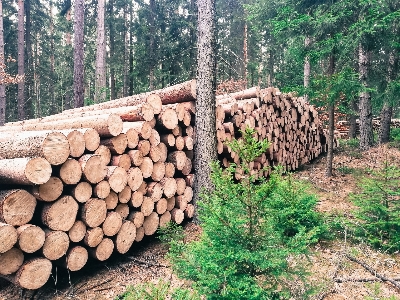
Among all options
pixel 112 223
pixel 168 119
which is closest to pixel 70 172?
pixel 112 223

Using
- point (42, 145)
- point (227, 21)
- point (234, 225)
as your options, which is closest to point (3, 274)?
point (42, 145)

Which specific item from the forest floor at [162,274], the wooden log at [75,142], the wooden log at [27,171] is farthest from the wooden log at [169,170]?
the wooden log at [27,171]

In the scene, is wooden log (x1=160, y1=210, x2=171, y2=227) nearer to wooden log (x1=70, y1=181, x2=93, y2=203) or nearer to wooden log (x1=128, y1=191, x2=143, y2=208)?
wooden log (x1=128, y1=191, x2=143, y2=208)

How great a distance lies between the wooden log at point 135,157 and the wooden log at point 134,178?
103 mm

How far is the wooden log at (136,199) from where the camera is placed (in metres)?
4.89

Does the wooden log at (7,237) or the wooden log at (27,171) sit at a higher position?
the wooden log at (27,171)

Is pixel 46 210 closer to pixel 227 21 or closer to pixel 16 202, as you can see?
pixel 16 202

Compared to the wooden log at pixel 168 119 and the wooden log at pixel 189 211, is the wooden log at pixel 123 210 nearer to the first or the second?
the wooden log at pixel 189 211

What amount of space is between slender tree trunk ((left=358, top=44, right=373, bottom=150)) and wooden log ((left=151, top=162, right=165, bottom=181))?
22.0 feet

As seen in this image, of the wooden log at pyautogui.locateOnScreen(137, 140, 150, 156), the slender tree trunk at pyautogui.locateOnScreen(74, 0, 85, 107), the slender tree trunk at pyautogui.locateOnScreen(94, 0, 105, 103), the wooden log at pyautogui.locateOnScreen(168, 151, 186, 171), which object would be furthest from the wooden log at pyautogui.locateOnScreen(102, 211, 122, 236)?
the slender tree trunk at pyautogui.locateOnScreen(94, 0, 105, 103)

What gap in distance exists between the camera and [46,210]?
3809mm

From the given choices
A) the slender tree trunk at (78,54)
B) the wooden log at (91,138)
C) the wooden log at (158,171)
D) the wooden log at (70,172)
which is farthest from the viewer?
the slender tree trunk at (78,54)

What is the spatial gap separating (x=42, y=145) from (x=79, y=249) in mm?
1543

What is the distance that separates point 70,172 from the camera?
3984 millimetres
